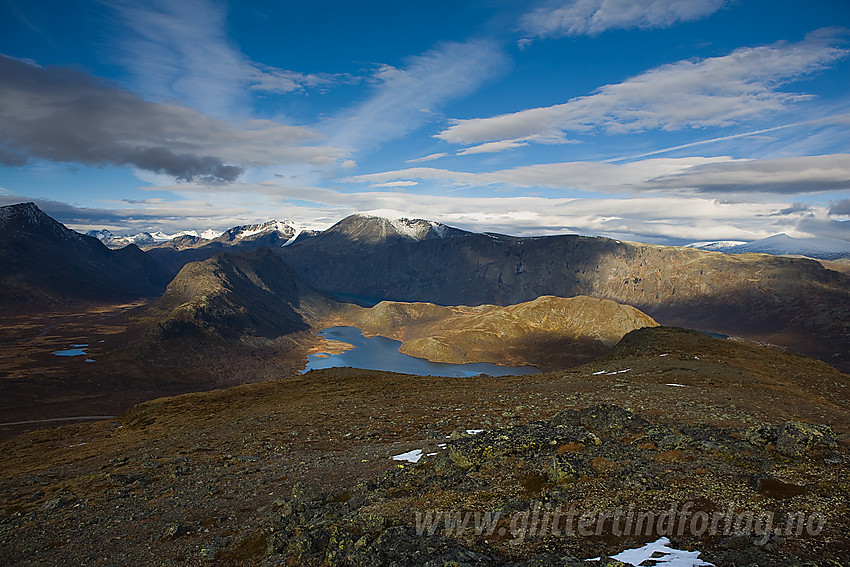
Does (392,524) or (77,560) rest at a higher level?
(392,524)

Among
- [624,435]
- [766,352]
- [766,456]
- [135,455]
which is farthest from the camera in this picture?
[766,352]

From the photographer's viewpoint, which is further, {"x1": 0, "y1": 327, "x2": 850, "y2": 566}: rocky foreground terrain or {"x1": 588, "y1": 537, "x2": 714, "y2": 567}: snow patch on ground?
{"x1": 0, "y1": 327, "x2": 850, "y2": 566}: rocky foreground terrain

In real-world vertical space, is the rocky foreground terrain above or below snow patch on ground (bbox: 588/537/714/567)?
below

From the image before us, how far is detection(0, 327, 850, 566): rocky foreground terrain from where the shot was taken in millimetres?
12992

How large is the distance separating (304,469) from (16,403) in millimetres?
173577

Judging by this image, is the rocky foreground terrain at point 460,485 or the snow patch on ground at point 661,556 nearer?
the snow patch on ground at point 661,556

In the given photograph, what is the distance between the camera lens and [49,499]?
23703 millimetres

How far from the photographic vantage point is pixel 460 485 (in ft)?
58.5

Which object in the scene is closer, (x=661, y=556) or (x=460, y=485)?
(x=661, y=556)

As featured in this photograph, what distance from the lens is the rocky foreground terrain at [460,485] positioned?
13.0 meters

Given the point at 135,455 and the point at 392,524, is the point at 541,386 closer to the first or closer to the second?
the point at 392,524

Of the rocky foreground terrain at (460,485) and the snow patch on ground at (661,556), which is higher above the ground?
the snow patch on ground at (661,556)

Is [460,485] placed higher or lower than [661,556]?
lower

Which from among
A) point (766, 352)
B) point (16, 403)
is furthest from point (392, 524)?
point (16, 403)
